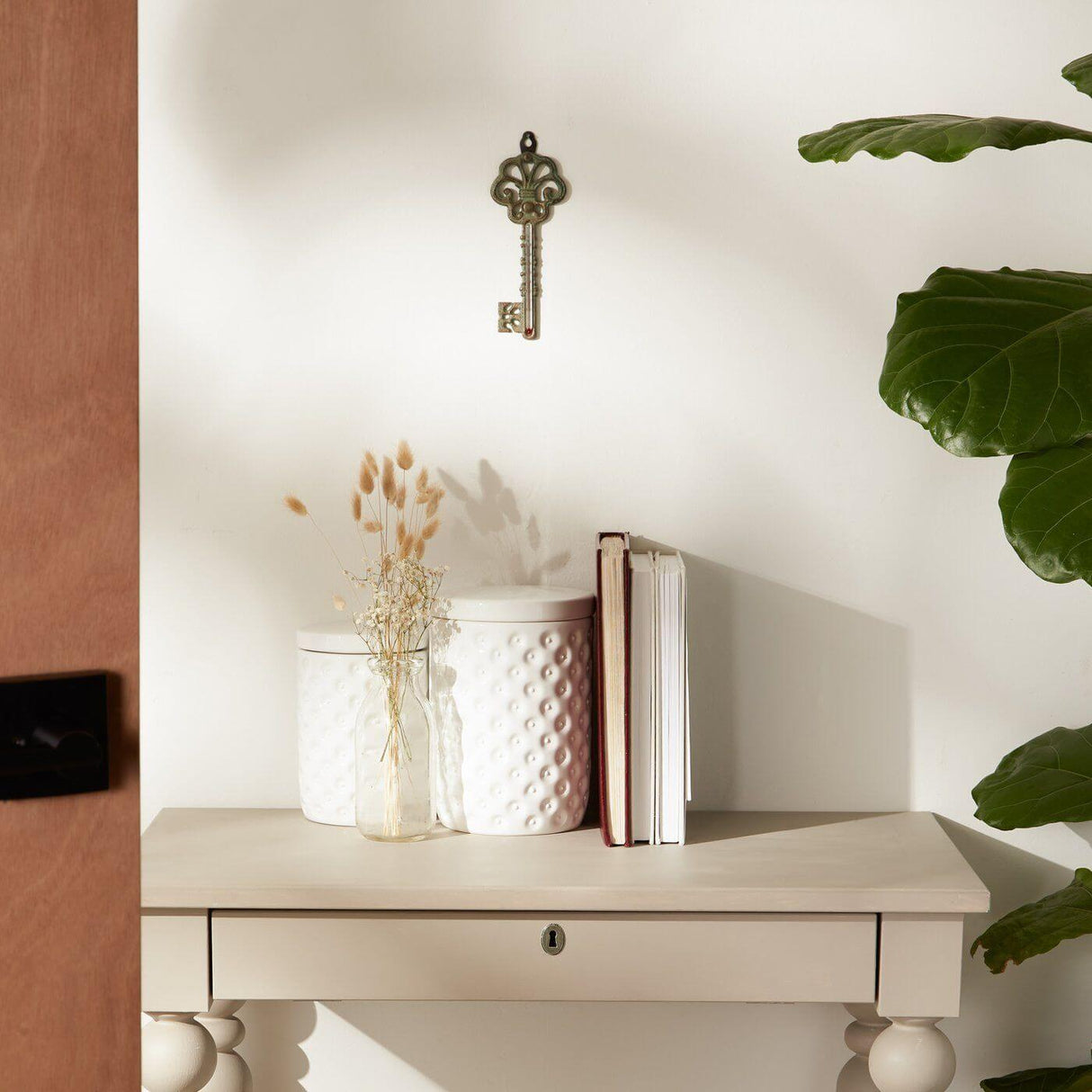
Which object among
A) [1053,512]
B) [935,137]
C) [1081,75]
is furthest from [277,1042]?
[1081,75]

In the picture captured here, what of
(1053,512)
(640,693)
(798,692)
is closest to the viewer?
(1053,512)

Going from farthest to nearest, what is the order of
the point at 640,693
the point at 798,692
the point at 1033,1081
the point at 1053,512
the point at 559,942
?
the point at 798,692 → the point at 1033,1081 → the point at 640,693 → the point at 559,942 → the point at 1053,512

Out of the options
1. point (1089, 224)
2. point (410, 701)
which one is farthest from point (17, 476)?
point (1089, 224)

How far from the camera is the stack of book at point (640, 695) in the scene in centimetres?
130

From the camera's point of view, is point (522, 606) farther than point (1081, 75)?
Yes

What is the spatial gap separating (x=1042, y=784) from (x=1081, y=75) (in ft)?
2.38

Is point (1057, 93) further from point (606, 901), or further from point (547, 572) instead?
point (606, 901)

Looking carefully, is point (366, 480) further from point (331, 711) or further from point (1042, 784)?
point (1042, 784)

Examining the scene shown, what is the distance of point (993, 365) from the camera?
0.96 m

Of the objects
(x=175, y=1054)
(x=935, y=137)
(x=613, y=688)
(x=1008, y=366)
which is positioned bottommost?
(x=175, y=1054)

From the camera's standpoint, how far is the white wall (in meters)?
1.48

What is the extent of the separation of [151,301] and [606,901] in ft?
3.01

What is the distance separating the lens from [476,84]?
1485mm

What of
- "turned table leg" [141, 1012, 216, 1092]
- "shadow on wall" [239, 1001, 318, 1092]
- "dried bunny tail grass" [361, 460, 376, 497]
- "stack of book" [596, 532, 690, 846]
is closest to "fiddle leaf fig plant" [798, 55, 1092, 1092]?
"stack of book" [596, 532, 690, 846]
